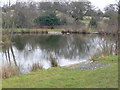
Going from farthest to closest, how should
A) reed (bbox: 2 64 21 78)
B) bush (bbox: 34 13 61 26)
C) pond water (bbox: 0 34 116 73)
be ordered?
1. bush (bbox: 34 13 61 26)
2. pond water (bbox: 0 34 116 73)
3. reed (bbox: 2 64 21 78)

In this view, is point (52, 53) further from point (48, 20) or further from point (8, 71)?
point (48, 20)

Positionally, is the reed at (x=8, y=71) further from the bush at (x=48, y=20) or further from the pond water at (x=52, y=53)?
the bush at (x=48, y=20)

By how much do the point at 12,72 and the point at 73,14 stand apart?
38625mm

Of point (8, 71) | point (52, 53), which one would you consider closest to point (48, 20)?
point (52, 53)

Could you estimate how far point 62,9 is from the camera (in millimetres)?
44562

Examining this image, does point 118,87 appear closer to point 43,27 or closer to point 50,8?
point 43,27

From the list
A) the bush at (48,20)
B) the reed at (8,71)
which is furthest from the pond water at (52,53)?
the bush at (48,20)

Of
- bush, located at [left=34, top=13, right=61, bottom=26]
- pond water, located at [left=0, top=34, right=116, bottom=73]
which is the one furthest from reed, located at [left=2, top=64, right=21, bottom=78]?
bush, located at [left=34, top=13, right=61, bottom=26]

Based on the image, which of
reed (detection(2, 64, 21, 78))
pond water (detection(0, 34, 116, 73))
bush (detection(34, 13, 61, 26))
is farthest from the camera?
bush (detection(34, 13, 61, 26))

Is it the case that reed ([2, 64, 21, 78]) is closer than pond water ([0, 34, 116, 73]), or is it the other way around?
reed ([2, 64, 21, 78])

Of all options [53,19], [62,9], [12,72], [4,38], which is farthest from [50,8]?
[12,72]

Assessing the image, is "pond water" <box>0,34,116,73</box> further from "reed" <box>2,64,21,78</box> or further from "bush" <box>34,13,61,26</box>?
"bush" <box>34,13,61,26</box>

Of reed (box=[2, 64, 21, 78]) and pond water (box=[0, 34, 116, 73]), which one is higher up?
reed (box=[2, 64, 21, 78])

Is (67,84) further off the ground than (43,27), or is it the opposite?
(67,84)
